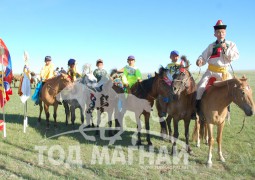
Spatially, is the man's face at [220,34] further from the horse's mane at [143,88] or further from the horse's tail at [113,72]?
the horse's tail at [113,72]

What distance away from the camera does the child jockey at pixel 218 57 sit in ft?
21.5

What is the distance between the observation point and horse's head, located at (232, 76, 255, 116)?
552cm

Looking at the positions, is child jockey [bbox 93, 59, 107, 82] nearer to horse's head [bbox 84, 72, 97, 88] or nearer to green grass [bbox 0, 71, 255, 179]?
horse's head [bbox 84, 72, 97, 88]

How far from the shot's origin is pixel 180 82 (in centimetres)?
632

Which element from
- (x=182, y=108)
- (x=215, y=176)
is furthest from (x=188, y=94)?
(x=215, y=176)

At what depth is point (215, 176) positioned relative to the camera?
5598mm

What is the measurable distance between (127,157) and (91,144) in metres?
1.60

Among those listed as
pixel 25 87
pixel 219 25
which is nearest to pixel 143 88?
pixel 219 25

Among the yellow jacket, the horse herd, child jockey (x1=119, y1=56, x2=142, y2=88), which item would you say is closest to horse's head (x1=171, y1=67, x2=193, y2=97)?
the horse herd

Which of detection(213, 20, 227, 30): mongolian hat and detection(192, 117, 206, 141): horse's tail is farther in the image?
detection(192, 117, 206, 141): horse's tail

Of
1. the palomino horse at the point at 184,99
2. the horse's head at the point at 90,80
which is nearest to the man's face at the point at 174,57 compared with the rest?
the palomino horse at the point at 184,99

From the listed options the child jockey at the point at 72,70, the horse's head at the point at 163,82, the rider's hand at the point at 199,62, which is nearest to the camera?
the rider's hand at the point at 199,62

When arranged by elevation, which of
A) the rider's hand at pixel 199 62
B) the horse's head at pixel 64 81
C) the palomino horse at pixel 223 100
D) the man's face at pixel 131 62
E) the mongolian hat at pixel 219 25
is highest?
the mongolian hat at pixel 219 25

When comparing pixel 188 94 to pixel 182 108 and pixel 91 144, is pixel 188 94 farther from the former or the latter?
pixel 91 144
